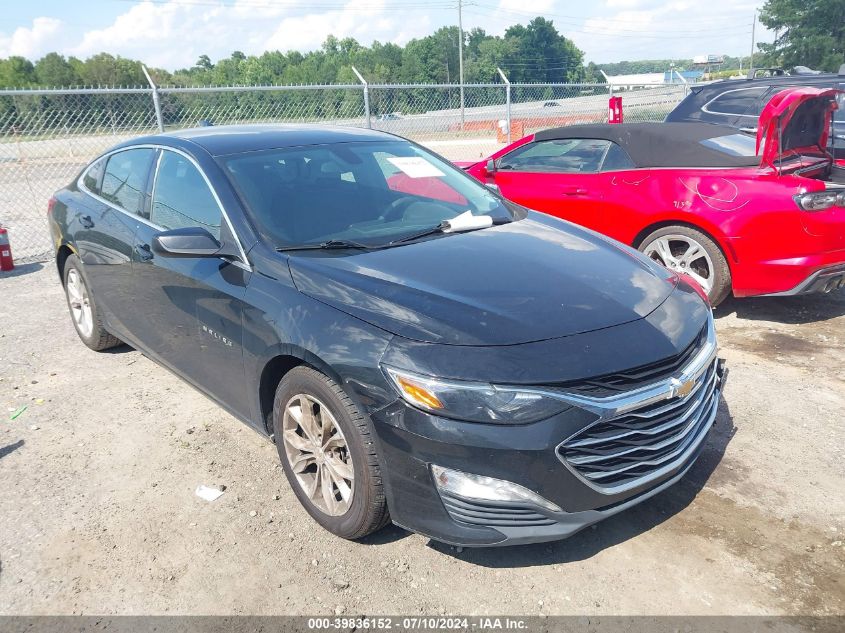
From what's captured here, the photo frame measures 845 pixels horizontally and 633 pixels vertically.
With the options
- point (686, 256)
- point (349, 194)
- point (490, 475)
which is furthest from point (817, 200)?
point (490, 475)

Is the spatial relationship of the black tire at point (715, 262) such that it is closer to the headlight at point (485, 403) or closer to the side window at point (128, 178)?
the headlight at point (485, 403)

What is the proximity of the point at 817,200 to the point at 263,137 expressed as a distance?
3888mm

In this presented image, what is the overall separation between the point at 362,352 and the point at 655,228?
Result: 12.7ft

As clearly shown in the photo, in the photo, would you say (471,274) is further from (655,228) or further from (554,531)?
(655,228)

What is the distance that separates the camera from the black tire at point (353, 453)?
101 inches

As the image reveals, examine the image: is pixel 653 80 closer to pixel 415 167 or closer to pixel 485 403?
pixel 415 167

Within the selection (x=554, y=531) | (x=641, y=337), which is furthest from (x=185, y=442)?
(x=641, y=337)

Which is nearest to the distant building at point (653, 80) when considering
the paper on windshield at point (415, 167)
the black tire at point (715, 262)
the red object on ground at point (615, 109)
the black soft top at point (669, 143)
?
the red object on ground at point (615, 109)

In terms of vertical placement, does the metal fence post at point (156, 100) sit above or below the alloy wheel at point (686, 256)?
above

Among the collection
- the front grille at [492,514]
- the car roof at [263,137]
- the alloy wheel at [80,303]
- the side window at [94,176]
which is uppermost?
the car roof at [263,137]

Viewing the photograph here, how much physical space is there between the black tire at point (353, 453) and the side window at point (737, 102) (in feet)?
24.5

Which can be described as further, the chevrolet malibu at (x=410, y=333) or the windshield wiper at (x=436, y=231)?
the windshield wiper at (x=436, y=231)

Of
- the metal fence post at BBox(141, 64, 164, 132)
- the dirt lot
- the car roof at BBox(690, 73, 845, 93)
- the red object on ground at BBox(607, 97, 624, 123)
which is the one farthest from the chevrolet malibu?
the car roof at BBox(690, 73, 845, 93)

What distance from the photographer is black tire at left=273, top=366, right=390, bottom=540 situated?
8.44 ft
